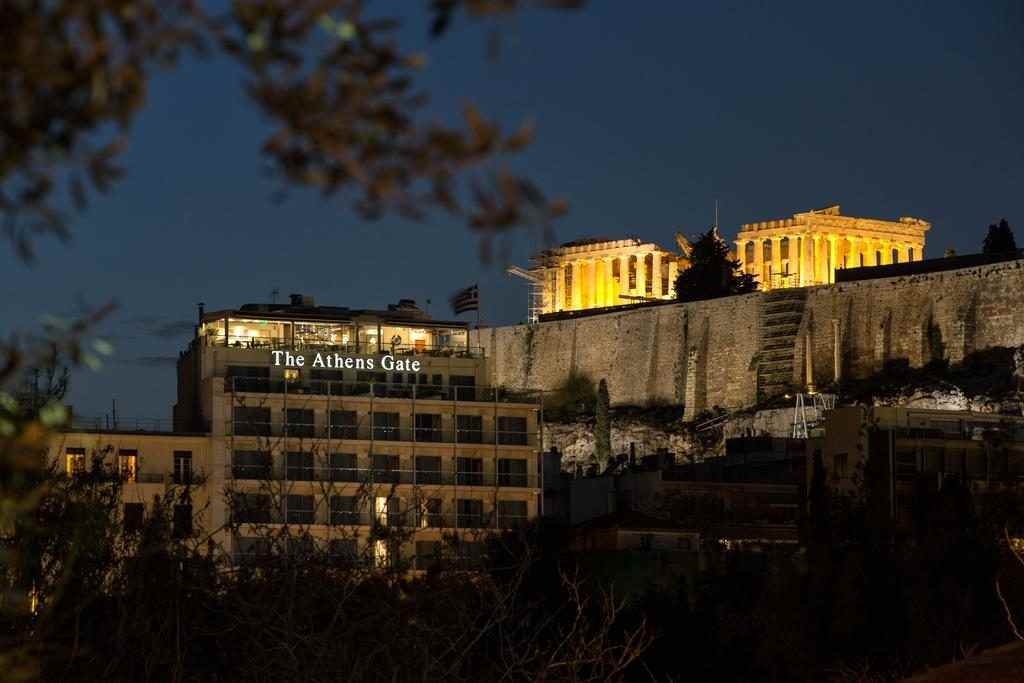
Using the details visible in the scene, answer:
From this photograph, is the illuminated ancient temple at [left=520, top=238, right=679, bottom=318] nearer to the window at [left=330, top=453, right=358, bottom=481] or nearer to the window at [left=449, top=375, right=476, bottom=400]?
the window at [left=449, top=375, right=476, bottom=400]

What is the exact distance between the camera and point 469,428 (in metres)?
61.3

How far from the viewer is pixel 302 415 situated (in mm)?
58469

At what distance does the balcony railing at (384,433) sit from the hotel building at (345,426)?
4 centimetres

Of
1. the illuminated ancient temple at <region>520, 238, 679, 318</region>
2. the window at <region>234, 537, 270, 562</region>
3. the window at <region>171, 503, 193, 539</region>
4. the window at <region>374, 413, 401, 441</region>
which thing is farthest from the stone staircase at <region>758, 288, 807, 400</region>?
the window at <region>171, 503, 193, 539</region>

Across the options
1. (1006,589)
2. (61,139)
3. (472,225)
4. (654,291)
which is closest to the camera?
(61,139)

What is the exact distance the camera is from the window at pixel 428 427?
60.7 meters

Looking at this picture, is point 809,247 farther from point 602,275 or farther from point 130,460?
point 130,460

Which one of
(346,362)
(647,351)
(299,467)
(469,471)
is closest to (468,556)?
(299,467)

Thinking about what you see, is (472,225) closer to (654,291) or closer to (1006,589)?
(1006,589)

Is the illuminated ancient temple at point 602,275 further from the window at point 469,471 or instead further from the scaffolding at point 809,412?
the window at point 469,471

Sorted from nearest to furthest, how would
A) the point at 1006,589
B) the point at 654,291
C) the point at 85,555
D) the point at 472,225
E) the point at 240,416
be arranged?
1. the point at 472,225
2. the point at 85,555
3. the point at 1006,589
4. the point at 240,416
5. the point at 654,291

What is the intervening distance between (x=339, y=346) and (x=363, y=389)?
3.01 meters

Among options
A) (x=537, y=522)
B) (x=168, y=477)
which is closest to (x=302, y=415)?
(x=168, y=477)

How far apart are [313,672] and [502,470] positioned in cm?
4276
